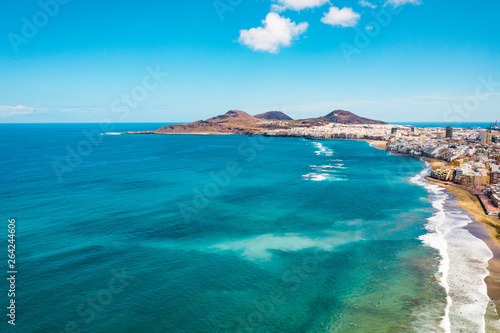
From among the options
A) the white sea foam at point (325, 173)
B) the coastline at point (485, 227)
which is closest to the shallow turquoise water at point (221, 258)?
the coastline at point (485, 227)

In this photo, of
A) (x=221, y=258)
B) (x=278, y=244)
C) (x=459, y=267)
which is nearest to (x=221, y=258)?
(x=221, y=258)

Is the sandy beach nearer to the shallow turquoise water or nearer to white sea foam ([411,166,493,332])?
white sea foam ([411,166,493,332])

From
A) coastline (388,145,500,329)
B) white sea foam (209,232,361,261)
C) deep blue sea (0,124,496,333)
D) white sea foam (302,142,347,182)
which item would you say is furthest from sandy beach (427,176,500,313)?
white sea foam (302,142,347,182)

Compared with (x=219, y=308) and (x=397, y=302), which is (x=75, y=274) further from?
(x=397, y=302)

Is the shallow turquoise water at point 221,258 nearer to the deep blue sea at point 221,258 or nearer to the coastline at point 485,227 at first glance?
the deep blue sea at point 221,258

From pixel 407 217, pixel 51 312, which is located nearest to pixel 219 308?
pixel 51 312
